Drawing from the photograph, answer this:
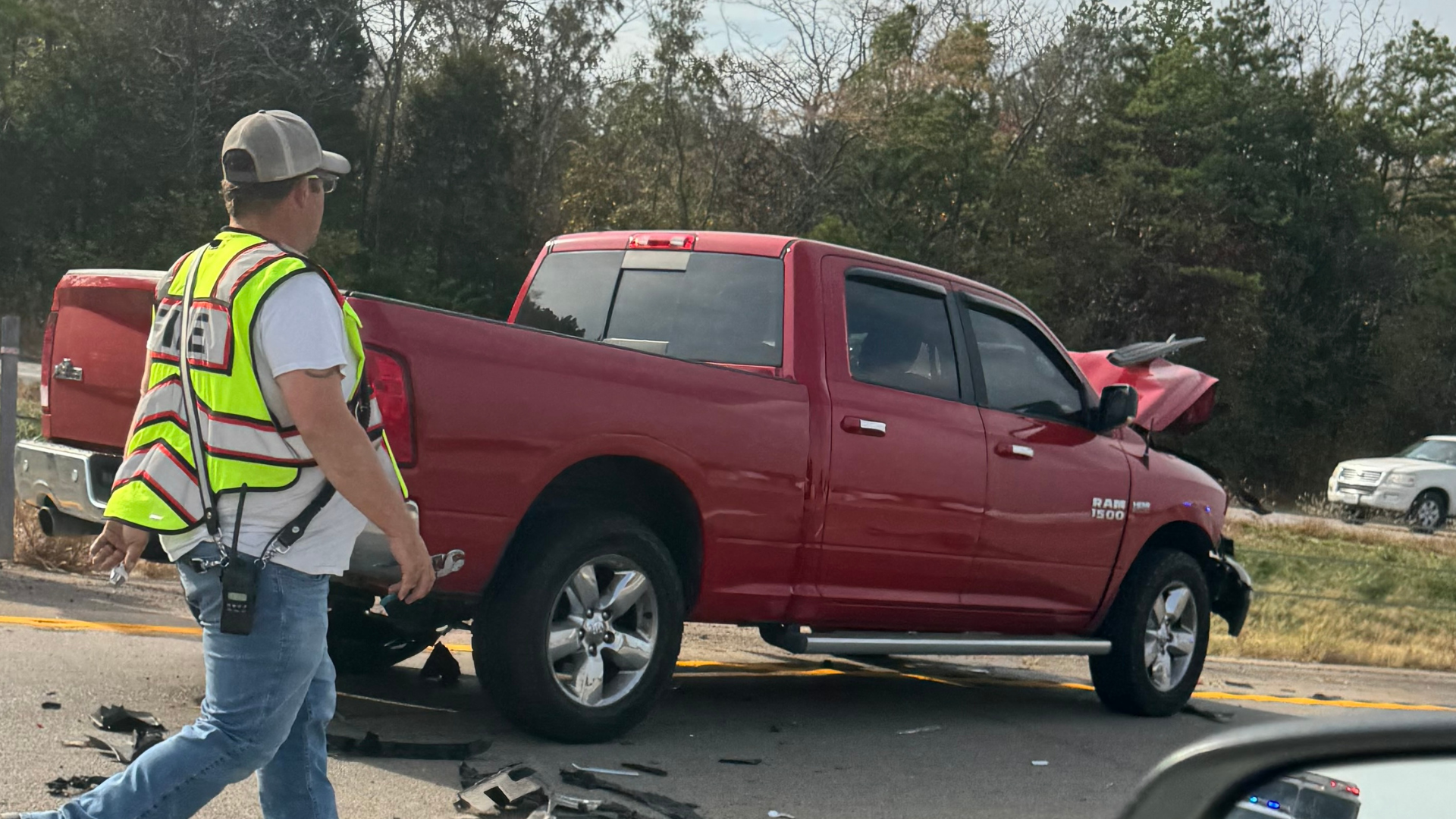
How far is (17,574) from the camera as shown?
28.2 ft

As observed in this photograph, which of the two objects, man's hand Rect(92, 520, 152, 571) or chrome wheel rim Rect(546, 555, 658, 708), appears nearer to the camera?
man's hand Rect(92, 520, 152, 571)

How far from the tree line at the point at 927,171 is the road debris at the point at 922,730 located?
27.3 meters

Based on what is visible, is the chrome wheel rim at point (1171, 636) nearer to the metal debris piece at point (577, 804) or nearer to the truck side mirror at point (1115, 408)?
the truck side mirror at point (1115, 408)

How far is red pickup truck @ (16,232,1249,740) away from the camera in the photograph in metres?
5.46

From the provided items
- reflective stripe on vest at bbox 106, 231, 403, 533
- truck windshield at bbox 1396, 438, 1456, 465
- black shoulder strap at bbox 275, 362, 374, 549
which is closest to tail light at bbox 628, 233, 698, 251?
black shoulder strap at bbox 275, 362, 374, 549

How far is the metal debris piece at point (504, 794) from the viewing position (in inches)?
188

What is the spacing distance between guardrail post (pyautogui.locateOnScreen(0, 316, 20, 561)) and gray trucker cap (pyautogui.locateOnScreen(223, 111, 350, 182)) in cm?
622

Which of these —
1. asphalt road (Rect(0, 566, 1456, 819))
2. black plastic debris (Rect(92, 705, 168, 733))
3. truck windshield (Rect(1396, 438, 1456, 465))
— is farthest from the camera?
truck windshield (Rect(1396, 438, 1456, 465))

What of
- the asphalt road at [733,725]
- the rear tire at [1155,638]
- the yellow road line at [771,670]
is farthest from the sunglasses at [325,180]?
the rear tire at [1155,638]

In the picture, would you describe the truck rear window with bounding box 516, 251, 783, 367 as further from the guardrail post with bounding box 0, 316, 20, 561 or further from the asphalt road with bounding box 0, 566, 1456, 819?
the guardrail post with bounding box 0, 316, 20, 561

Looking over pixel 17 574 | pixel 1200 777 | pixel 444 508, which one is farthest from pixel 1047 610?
pixel 1200 777

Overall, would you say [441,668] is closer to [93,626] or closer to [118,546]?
[93,626]

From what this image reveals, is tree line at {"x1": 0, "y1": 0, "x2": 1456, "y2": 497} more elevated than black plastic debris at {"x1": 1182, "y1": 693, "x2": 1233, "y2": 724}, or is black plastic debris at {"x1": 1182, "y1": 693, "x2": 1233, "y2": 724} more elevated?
tree line at {"x1": 0, "y1": 0, "x2": 1456, "y2": 497}

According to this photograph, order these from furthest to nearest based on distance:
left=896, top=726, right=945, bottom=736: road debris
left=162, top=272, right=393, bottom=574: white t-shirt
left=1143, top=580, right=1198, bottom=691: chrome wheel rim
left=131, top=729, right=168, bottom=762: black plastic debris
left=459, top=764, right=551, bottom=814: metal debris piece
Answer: left=1143, top=580, right=1198, bottom=691: chrome wheel rim
left=896, top=726, right=945, bottom=736: road debris
left=131, top=729, right=168, bottom=762: black plastic debris
left=459, top=764, right=551, bottom=814: metal debris piece
left=162, top=272, right=393, bottom=574: white t-shirt
